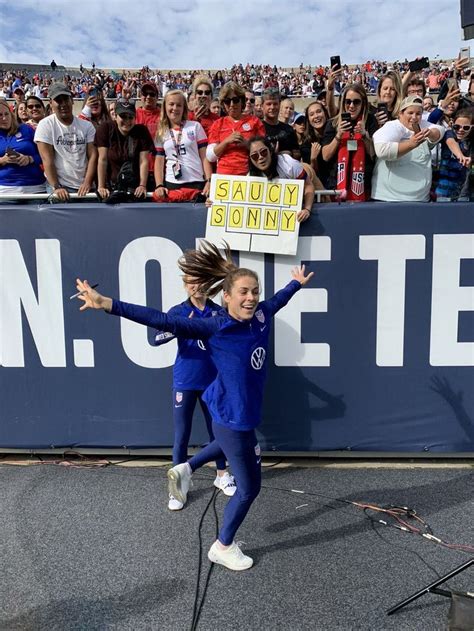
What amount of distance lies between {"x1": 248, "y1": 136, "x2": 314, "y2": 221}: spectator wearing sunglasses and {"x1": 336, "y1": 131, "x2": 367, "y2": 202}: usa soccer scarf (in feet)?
1.30

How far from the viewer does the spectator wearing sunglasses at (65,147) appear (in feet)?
15.5

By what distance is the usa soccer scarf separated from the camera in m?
4.60

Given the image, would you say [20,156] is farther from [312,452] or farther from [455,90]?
[455,90]

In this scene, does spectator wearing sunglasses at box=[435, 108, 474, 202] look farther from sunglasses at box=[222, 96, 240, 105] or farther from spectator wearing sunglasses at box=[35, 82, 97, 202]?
spectator wearing sunglasses at box=[35, 82, 97, 202]

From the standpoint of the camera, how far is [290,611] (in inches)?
113

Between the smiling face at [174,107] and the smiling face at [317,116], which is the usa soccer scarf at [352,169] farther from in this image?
the smiling face at [174,107]

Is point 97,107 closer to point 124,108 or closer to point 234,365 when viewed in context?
point 124,108

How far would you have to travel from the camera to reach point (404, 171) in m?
4.50

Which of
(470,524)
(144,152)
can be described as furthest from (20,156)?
(470,524)

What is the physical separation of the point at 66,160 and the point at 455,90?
3.56 m

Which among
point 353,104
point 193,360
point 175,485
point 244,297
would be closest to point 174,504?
point 175,485

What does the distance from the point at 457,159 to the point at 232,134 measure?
1.94m

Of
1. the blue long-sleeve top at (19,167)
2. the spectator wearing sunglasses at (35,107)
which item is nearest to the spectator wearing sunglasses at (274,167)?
the blue long-sleeve top at (19,167)

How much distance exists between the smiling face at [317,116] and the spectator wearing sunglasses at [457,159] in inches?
53.6
